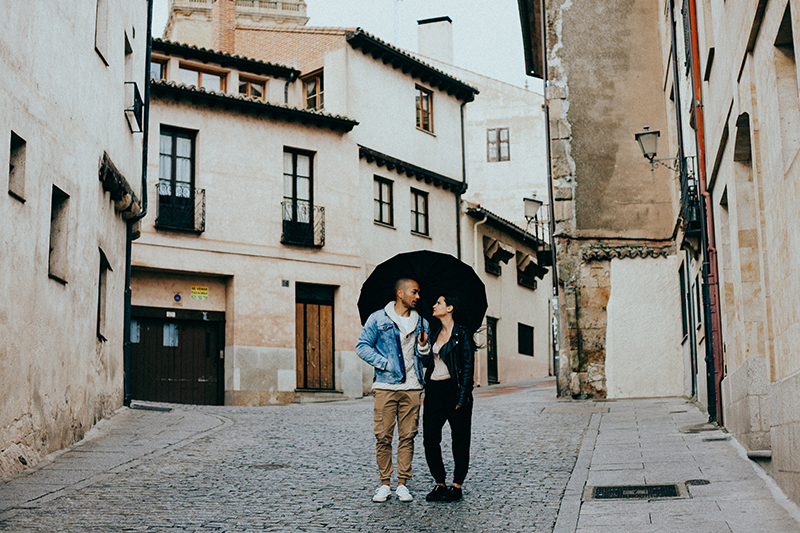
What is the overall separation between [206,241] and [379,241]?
5.03 meters

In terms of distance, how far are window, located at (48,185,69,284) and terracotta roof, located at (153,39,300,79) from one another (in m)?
12.1

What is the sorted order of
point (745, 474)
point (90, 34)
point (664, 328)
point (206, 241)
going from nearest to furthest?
point (745, 474)
point (90, 34)
point (664, 328)
point (206, 241)

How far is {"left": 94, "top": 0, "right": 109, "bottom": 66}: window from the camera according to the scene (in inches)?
511

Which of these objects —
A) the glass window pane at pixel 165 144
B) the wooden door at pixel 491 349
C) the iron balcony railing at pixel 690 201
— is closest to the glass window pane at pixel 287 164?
the glass window pane at pixel 165 144

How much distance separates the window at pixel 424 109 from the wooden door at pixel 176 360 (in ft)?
29.6

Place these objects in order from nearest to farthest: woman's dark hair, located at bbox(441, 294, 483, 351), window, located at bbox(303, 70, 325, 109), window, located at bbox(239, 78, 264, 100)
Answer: woman's dark hair, located at bbox(441, 294, 483, 351) < window, located at bbox(239, 78, 264, 100) < window, located at bbox(303, 70, 325, 109)

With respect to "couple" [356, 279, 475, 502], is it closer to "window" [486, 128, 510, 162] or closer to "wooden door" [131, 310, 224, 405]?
"wooden door" [131, 310, 224, 405]

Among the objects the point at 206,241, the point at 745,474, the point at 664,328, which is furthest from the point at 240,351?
the point at 745,474

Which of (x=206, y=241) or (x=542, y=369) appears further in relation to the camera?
(x=542, y=369)

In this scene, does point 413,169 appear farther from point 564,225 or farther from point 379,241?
point 564,225

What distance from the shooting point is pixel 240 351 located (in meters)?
21.6

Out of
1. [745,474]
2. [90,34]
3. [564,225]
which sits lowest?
[745,474]

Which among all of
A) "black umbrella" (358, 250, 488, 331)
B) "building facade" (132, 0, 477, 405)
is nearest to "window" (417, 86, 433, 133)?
"building facade" (132, 0, 477, 405)

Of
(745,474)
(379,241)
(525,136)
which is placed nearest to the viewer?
(745,474)
